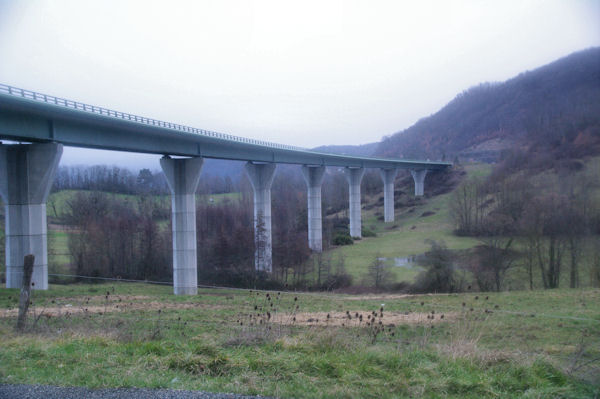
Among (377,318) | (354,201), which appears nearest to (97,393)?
(377,318)

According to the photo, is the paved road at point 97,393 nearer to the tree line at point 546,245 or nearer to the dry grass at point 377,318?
the dry grass at point 377,318

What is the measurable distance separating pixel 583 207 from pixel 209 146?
1286 inches

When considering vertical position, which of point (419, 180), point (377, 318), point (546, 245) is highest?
point (419, 180)

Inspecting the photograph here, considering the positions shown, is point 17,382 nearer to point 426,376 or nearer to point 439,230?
point 426,376

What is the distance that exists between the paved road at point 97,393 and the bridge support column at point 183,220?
91.6ft

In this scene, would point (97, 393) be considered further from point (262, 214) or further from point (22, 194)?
point (262, 214)

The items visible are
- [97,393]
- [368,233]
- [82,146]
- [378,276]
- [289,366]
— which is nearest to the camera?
[97,393]

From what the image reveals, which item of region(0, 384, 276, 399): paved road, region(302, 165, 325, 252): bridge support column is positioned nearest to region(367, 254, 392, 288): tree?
region(302, 165, 325, 252): bridge support column

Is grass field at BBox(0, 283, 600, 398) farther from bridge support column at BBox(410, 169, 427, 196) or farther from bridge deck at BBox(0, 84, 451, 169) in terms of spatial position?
bridge support column at BBox(410, 169, 427, 196)

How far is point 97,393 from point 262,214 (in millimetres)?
39805

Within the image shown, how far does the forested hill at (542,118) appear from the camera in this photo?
90375mm

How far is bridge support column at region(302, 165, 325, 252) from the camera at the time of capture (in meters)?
56.2

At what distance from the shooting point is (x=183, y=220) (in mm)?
33281

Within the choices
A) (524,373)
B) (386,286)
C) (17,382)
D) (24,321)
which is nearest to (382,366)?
(524,373)
